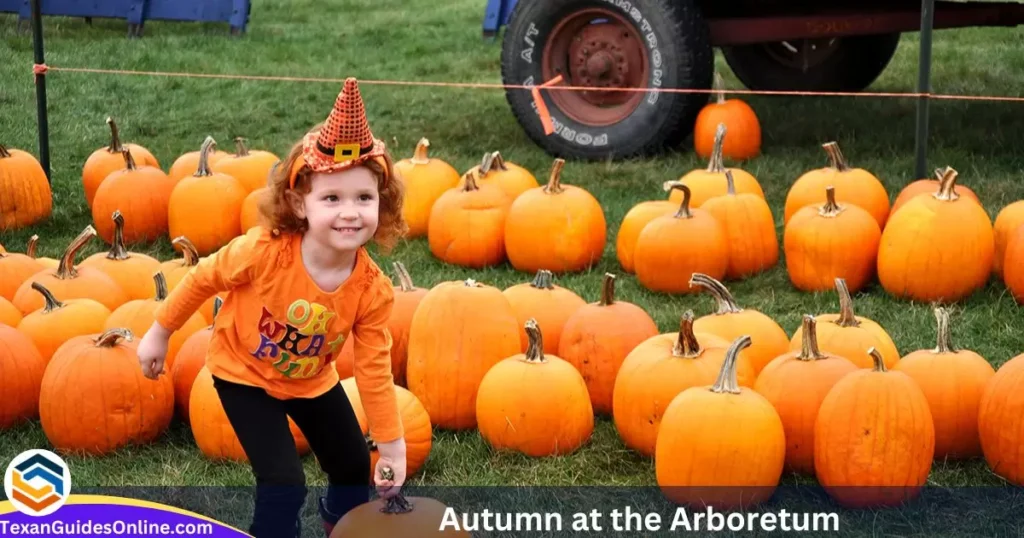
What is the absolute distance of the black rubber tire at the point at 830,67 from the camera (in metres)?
9.62

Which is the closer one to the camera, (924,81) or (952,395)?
(952,395)

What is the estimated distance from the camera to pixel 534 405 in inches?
166

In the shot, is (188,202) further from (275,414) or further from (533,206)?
(275,414)

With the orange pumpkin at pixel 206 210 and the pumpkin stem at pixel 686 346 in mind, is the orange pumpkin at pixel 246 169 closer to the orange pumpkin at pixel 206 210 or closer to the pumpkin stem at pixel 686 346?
the orange pumpkin at pixel 206 210

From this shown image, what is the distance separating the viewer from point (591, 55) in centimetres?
817

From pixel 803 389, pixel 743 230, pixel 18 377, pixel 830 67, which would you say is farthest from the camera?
pixel 830 67

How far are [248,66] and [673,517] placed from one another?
861 cm

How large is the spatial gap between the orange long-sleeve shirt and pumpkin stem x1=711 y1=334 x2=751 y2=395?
967 millimetres

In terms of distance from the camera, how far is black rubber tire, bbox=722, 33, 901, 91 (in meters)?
9.62

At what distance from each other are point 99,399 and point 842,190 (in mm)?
3505

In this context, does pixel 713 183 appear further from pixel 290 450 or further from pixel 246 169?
pixel 290 450

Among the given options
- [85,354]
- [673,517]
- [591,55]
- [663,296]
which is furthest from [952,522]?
[591,55]

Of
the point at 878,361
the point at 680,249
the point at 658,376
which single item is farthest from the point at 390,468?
the point at 680,249

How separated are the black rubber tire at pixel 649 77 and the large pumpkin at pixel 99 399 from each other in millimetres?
4173
